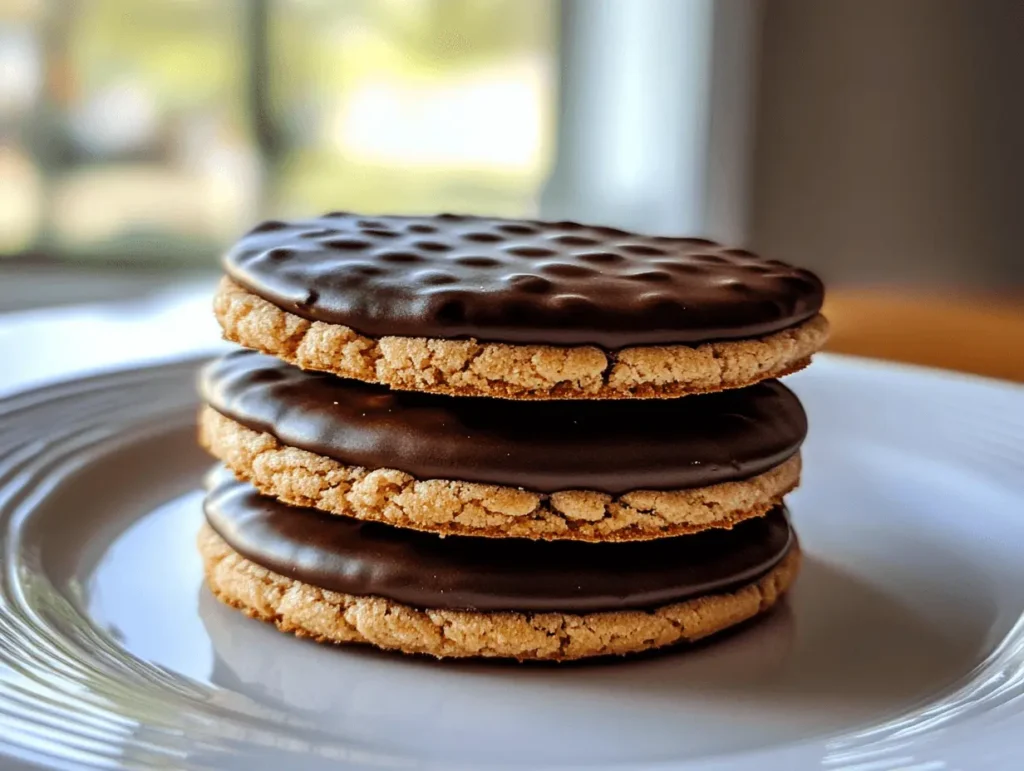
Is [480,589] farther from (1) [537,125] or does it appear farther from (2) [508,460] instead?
(1) [537,125]

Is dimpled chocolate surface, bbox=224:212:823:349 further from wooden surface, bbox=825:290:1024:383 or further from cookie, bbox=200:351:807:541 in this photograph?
wooden surface, bbox=825:290:1024:383

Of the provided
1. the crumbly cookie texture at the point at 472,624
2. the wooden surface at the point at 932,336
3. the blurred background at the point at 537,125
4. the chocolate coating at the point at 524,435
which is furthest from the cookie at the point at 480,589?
the blurred background at the point at 537,125

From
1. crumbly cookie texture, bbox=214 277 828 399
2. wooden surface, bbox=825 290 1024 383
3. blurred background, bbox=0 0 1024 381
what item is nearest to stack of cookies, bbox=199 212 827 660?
crumbly cookie texture, bbox=214 277 828 399

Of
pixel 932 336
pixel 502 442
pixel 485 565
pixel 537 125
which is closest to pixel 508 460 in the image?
pixel 502 442

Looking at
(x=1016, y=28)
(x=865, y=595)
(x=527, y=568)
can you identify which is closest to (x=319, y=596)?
(x=527, y=568)

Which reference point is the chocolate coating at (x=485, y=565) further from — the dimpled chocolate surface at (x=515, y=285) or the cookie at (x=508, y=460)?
the dimpled chocolate surface at (x=515, y=285)

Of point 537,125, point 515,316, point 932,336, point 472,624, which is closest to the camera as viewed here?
point 515,316
